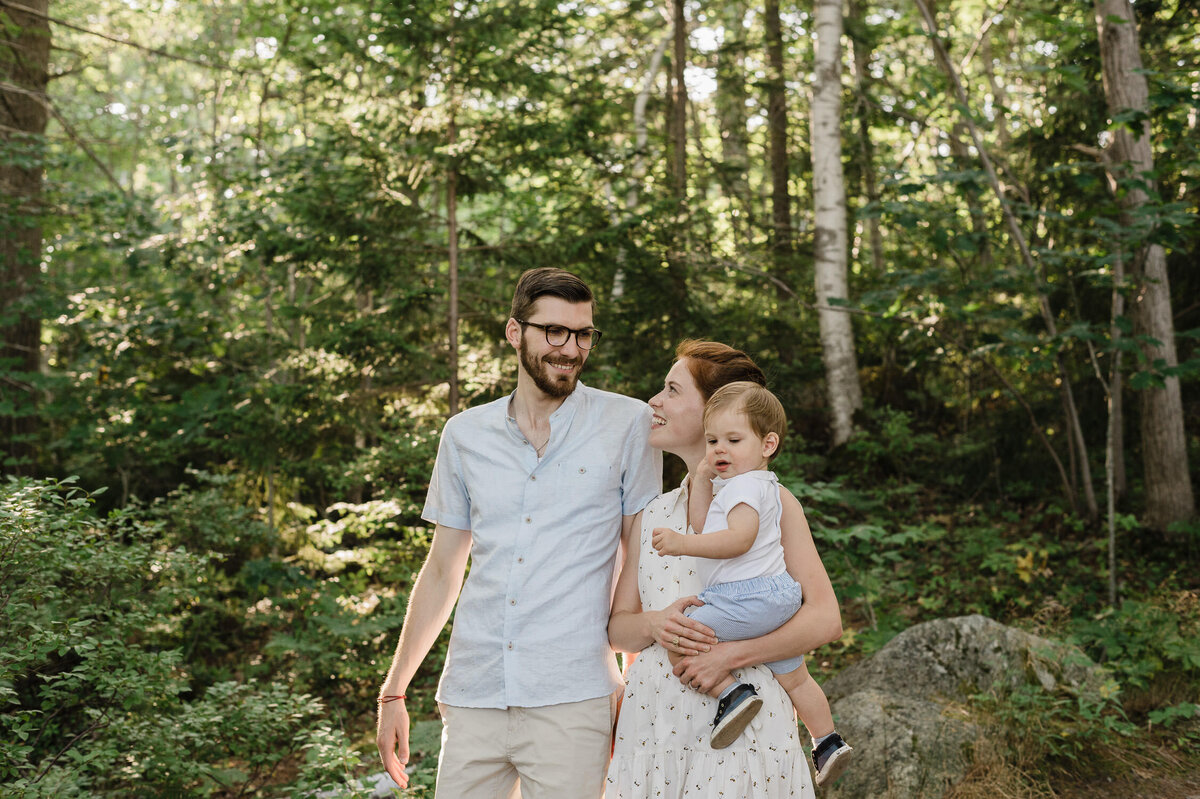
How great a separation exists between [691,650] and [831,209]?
7.33 metres

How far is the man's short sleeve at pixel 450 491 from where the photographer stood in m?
2.61

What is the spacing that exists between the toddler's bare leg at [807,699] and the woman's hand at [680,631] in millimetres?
285

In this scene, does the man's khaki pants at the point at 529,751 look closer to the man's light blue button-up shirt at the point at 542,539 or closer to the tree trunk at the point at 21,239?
the man's light blue button-up shirt at the point at 542,539

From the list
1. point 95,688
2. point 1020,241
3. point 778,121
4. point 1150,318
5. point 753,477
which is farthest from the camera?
point 778,121

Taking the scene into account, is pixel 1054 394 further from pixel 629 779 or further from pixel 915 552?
pixel 629 779

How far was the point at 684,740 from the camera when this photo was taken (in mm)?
2232

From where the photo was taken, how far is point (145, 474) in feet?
31.6

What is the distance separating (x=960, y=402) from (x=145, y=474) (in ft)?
30.4

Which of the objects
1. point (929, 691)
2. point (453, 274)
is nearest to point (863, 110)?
point (453, 274)

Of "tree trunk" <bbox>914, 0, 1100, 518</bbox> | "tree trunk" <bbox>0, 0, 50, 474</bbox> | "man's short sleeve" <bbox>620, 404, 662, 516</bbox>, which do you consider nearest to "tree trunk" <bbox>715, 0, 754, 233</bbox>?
"tree trunk" <bbox>914, 0, 1100, 518</bbox>

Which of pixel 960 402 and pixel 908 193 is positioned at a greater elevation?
pixel 908 193

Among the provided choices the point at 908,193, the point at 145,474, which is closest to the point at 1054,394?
the point at 908,193

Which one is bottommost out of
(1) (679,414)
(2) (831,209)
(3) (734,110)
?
(1) (679,414)

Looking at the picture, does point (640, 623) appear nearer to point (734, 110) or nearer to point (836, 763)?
point (836, 763)
